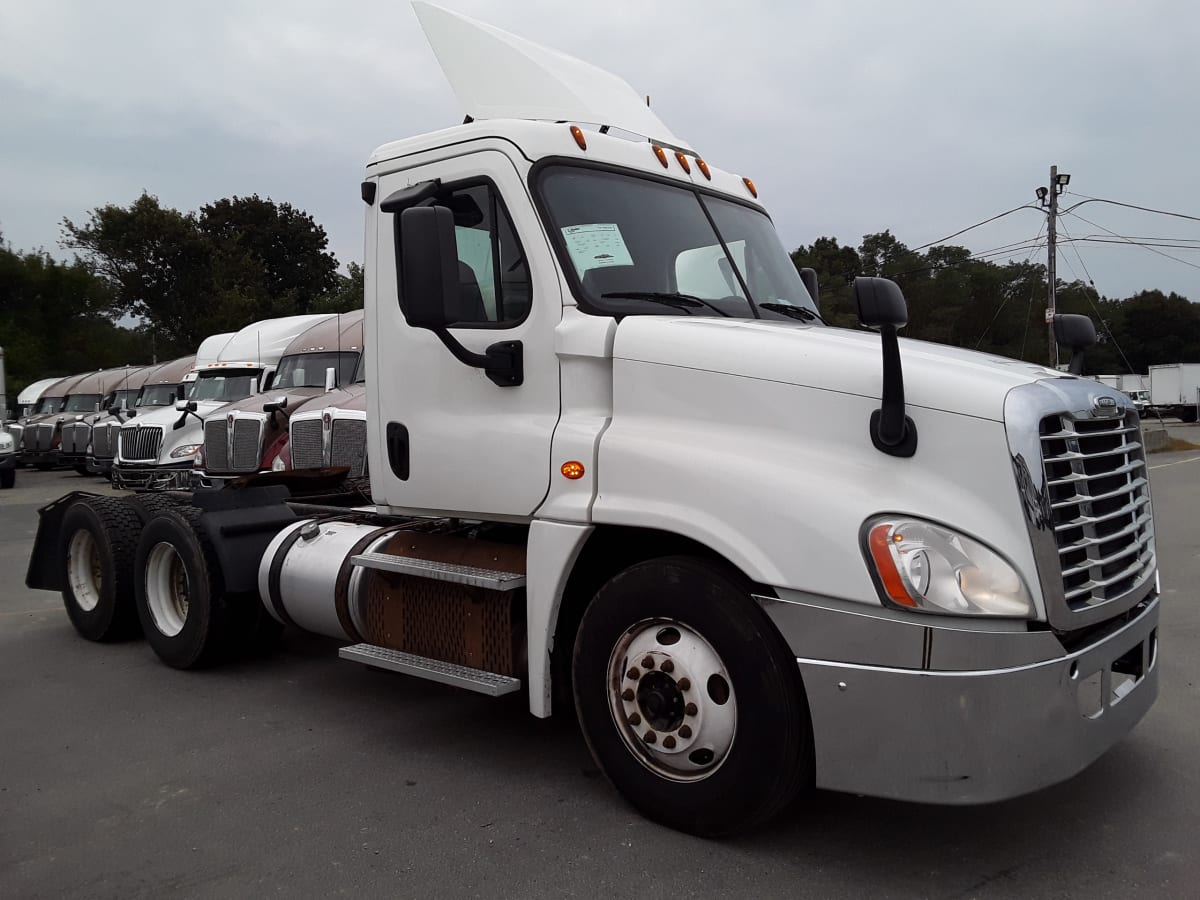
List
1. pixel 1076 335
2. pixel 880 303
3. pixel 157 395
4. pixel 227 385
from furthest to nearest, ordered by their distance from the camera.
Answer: pixel 157 395, pixel 227 385, pixel 1076 335, pixel 880 303

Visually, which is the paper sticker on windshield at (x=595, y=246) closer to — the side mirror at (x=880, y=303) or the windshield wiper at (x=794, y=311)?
the windshield wiper at (x=794, y=311)

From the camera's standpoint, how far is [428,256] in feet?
12.5

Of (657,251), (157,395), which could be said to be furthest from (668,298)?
(157,395)

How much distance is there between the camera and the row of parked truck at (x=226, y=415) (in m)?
12.1

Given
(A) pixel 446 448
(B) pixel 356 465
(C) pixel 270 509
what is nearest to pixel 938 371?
(A) pixel 446 448

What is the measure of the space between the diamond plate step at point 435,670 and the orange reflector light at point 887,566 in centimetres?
172

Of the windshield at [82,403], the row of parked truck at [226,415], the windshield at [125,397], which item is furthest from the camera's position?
the windshield at [82,403]

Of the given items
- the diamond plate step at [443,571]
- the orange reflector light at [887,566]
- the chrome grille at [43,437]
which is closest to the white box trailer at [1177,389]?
the chrome grille at [43,437]

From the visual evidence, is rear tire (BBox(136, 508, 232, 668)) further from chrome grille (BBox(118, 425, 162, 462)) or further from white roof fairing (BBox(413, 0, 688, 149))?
chrome grille (BBox(118, 425, 162, 462))

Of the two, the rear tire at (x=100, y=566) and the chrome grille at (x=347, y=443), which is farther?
the chrome grille at (x=347, y=443)

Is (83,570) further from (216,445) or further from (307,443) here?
(216,445)

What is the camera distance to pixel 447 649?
4566mm

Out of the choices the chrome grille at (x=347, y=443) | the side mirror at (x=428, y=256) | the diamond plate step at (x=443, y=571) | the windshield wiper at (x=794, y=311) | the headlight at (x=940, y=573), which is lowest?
the diamond plate step at (x=443, y=571)

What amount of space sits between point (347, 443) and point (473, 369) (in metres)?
7.83
